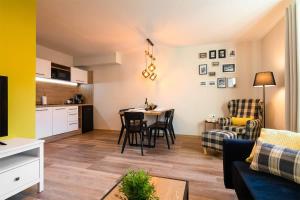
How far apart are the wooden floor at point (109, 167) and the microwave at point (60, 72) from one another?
1.76 metres

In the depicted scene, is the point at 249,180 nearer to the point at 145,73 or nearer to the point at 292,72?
the point at 292,72

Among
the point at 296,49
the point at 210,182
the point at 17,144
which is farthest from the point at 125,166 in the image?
the point at 296,49

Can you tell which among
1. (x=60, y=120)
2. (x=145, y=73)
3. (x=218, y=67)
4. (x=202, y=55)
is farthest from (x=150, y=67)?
(x=60, y=120)

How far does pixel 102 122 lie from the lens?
5.62m

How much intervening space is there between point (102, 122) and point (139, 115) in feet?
9.24

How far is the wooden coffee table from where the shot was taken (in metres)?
1.15

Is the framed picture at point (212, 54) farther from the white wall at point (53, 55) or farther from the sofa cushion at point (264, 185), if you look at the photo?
the white wall at point (53, 55)

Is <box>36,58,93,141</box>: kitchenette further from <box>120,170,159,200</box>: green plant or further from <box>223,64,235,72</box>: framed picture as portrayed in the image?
<box>223,64,235,72</box>: framed picture

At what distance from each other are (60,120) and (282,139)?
4.49 m

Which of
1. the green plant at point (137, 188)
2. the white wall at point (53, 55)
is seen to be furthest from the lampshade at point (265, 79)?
the white wall at point (53, 55)

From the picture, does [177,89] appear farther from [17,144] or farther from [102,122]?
[17,144]

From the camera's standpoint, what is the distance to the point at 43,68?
13.4ft

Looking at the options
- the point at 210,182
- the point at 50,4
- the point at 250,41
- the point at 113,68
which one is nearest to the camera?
the point at 210,182

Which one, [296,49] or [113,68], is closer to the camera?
[296,49]
